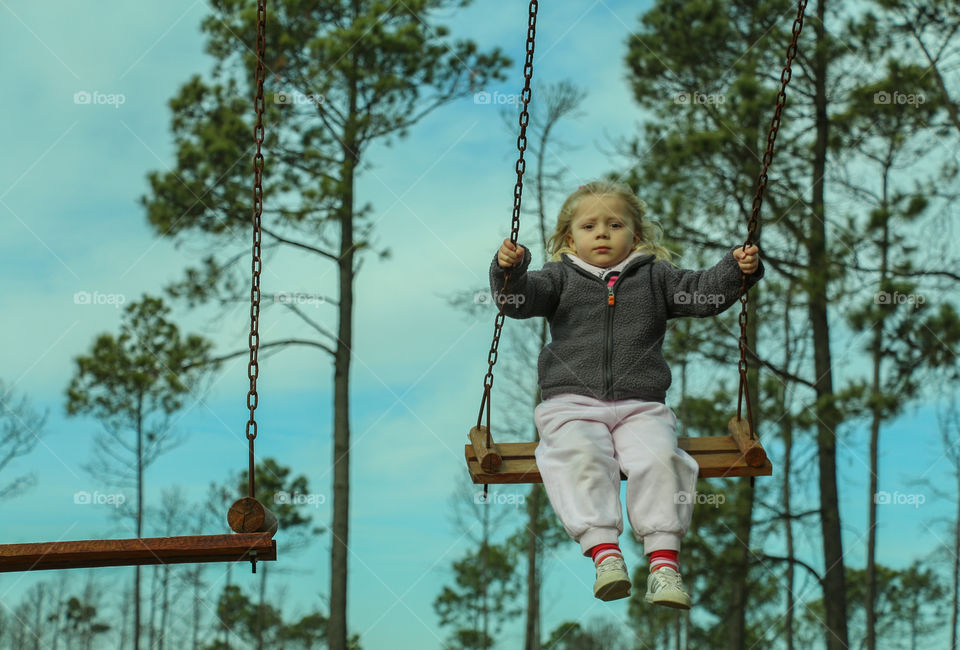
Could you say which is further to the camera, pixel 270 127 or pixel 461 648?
pixel 461 648

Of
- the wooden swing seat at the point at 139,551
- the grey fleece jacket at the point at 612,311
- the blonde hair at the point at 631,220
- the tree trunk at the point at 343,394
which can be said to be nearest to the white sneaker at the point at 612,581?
the grey fleece jacket at the point at 612,311

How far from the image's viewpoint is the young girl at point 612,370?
11.1 feet

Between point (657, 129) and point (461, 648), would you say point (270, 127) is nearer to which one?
point (657, 129)

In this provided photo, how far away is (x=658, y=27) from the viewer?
39.4 ft

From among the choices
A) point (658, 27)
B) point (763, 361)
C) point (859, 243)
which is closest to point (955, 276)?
point (859, 243)

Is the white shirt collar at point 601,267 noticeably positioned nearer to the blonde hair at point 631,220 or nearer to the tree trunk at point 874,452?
the blonde hair at point 631,220

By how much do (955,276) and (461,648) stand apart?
1287 centimetres

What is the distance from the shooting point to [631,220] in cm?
419

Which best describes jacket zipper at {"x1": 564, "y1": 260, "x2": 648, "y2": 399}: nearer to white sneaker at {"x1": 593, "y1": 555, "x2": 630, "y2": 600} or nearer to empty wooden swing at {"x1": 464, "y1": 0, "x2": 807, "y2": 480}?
empty wooden swing at {"x1": 464, "y1": 0, "x2": 807, "y2": 480}

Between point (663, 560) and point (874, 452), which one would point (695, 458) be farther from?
→ point (874, 452)

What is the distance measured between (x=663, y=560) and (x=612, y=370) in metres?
0.79

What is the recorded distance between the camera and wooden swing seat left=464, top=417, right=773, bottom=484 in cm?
373

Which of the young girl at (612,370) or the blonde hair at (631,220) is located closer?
the young girl at (612,370)

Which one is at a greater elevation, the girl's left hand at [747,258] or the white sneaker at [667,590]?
the girl's left hand at [747,258]
